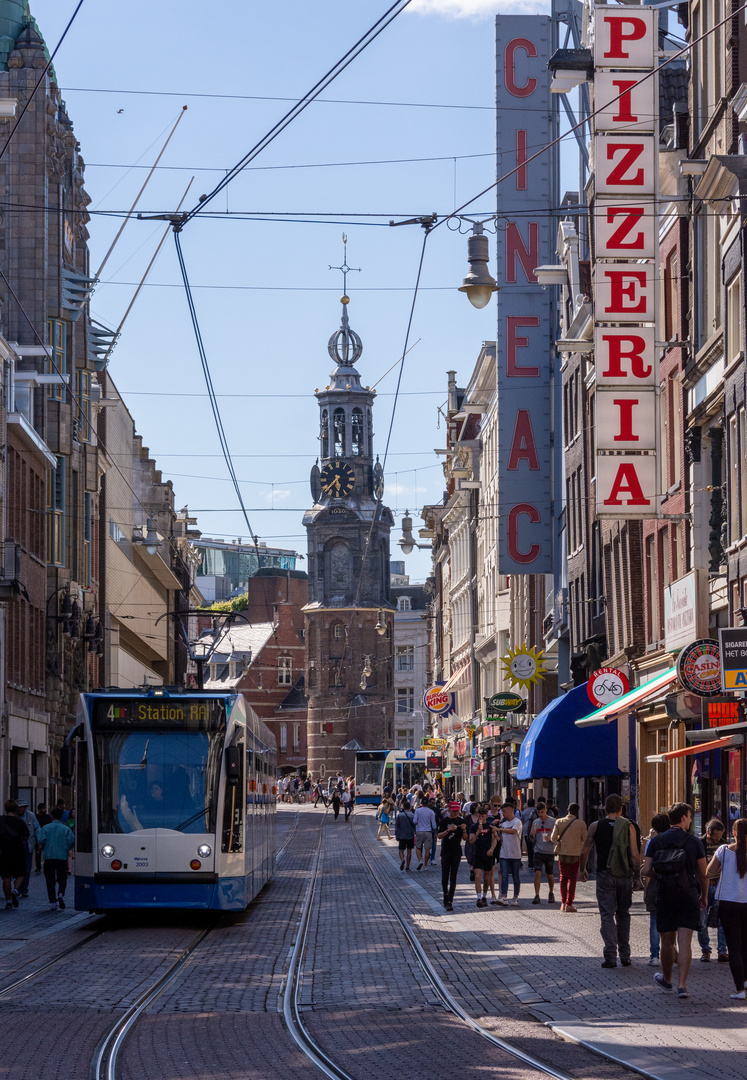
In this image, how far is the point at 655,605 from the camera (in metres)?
31.4

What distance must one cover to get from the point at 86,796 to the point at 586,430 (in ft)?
66.1

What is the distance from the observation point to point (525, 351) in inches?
1759

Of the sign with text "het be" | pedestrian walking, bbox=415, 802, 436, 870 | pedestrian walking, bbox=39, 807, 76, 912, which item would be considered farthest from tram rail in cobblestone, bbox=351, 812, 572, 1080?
pedestrian walking, bbox=415, 802, 436, 870

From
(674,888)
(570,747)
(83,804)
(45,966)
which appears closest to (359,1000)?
(674,888)

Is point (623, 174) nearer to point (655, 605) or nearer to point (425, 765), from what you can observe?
point (655, 605)

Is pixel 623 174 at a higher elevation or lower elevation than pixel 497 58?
lower

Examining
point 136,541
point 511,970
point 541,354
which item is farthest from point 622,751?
point 136,541

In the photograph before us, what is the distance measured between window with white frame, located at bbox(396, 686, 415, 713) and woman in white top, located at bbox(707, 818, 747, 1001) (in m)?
126

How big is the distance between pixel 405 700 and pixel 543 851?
370 ft

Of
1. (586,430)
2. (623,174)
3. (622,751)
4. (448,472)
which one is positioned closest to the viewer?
(623,174)

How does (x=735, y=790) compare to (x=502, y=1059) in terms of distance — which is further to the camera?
(x=735, y=790)

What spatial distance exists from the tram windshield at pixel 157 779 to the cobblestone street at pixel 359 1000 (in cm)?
139

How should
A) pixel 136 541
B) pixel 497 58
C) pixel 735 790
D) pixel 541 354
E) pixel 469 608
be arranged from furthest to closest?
1. pixel 469 608
2. pixel 136 541
3. pixel 541 354
4. pixel 497 58
5. pixel 735 790

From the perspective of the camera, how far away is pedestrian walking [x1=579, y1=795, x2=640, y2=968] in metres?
16.2
